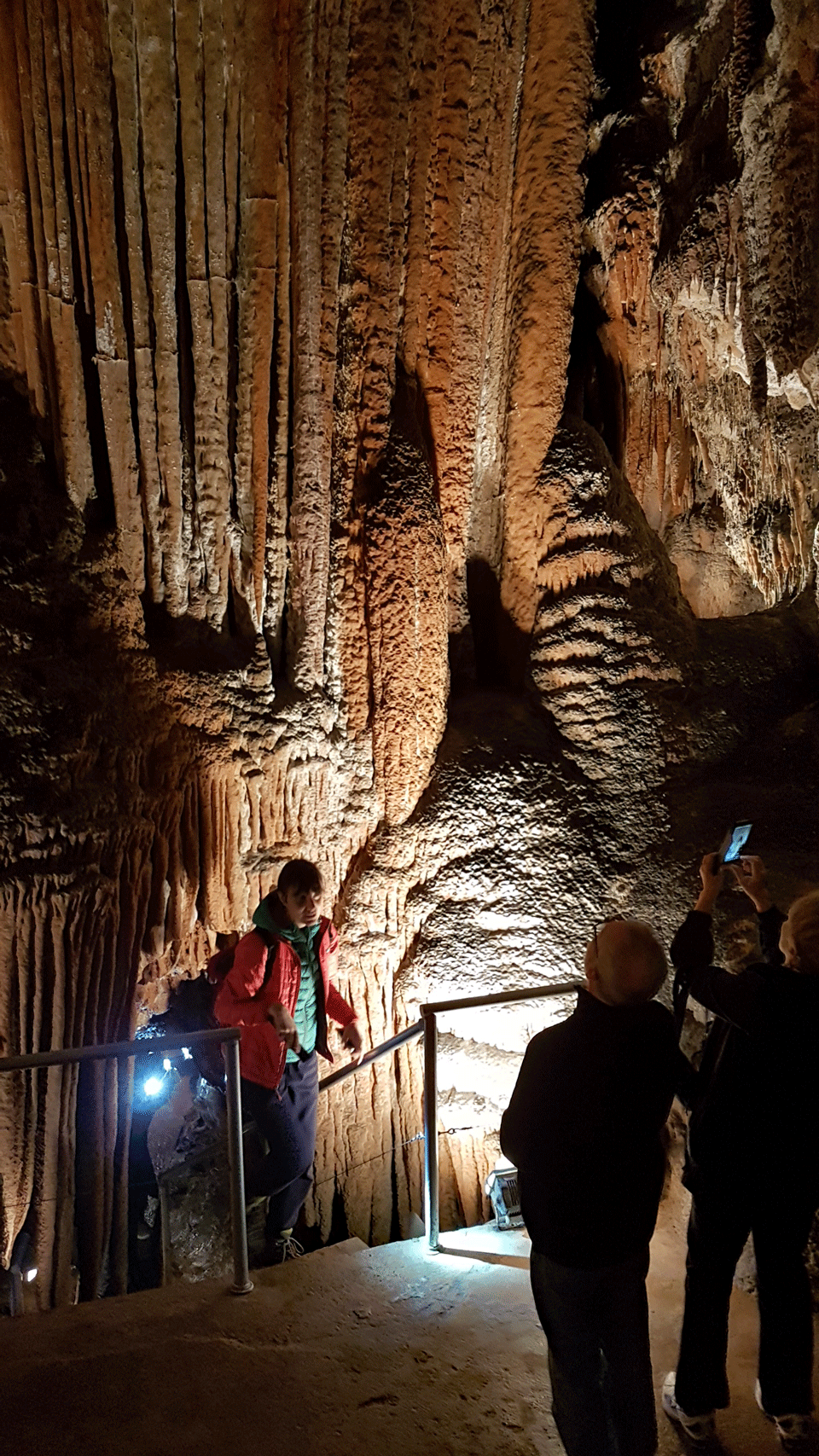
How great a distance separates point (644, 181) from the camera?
6.95 m

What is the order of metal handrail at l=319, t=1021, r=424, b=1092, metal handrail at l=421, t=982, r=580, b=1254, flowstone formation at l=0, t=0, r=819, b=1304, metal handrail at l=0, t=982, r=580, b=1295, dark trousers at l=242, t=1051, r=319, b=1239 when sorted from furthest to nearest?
flowstone formation at l=0, t=0, r=819, b=1304, dark trousers at l=242, t=1051, r=319, b=1239, metal handrail at l=319, t=1021, r=424, b=1092, metal handrail at l=421, t=982, r=580, b=1254, metal handrail at l=0, t=982, r=580, b=1295

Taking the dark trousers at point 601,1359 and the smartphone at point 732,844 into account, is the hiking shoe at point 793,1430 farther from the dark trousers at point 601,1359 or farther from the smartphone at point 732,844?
the smartphone at point 732,844

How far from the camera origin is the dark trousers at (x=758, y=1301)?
220 centimetres

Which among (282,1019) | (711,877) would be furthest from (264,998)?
(711,877)

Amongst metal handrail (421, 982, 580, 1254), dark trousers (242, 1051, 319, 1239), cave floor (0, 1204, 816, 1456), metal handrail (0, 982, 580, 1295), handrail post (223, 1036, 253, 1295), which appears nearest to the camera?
cave floor (0, 1204, 816, 1456)

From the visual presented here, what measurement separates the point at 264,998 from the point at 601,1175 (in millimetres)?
1649

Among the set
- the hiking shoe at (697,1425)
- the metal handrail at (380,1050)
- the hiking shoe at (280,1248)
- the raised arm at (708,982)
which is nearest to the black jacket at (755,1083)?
the raised arm at (708,982)

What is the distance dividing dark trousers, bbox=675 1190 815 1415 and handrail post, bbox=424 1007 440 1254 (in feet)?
3.49

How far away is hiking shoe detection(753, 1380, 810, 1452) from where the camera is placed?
226 cm

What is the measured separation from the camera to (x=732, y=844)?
2.60 m

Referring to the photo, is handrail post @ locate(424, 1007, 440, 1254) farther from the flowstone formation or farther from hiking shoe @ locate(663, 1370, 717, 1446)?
the flowstone formation

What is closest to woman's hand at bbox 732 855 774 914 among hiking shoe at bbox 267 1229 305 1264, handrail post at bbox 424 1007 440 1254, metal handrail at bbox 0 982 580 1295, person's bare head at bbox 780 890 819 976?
person's bare head at bbox 780 890 819 976

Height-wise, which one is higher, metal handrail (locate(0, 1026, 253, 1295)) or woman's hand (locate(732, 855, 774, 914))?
woman's hand (locate(732, 855, 774, 914))

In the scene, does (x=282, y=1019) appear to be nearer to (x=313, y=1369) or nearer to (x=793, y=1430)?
(x=313, y=1369)
